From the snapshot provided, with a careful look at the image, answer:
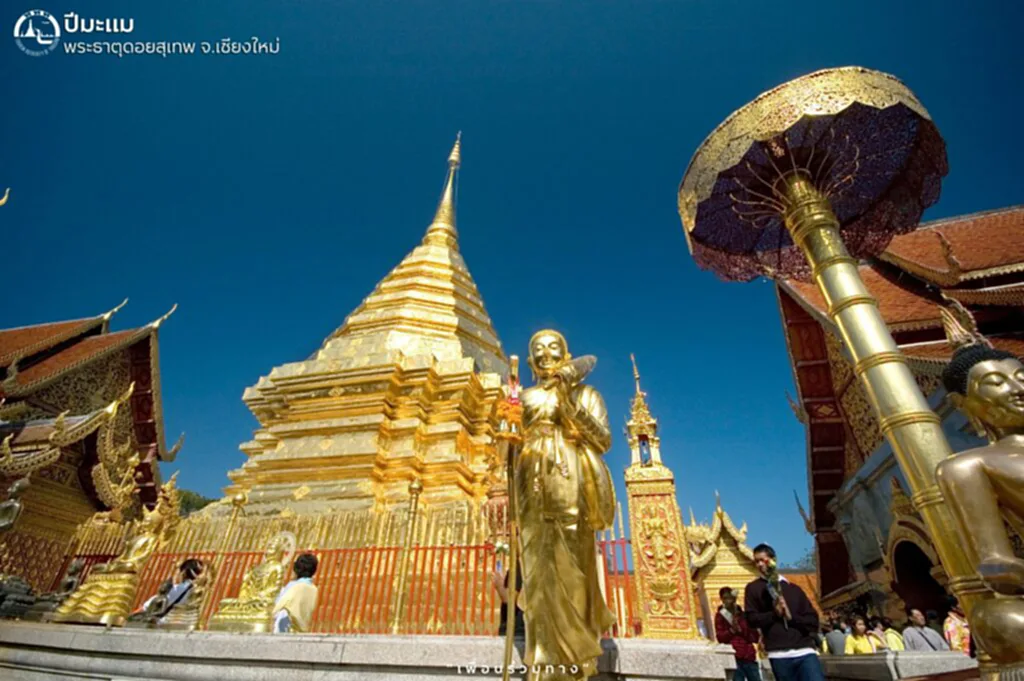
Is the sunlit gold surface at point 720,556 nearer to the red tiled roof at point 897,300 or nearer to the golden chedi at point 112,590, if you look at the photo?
the red tiled roof at point 897,300

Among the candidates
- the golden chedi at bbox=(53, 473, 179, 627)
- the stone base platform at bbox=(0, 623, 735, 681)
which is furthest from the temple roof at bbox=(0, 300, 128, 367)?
the stone base platform at bbox=(0, 623, 735, 681)

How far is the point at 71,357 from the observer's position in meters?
11.9

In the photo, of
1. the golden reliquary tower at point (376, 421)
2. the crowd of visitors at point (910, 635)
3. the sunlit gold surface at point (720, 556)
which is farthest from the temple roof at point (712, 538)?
the golden reliquary tower at point (376, 421)

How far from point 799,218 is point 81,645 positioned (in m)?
6.49

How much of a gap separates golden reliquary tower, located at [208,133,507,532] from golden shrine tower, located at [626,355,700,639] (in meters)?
3.06

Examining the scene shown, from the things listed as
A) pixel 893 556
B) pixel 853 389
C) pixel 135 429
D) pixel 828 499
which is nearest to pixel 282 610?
pixel 893 556

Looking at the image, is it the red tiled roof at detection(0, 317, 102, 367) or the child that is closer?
the child

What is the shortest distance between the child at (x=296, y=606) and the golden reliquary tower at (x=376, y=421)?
2.14 meters

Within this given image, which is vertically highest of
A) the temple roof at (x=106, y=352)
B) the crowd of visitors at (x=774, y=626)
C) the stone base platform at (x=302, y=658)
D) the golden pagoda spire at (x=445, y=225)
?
the golden pagoda spire at (x=445, y=225)

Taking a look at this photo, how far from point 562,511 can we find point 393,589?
3.50m

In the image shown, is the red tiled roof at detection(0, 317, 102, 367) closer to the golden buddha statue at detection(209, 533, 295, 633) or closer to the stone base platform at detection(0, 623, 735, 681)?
the stone base platform at detection(0, 623, 735, 681)

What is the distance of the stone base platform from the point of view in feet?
9.39

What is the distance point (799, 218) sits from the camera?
419cm

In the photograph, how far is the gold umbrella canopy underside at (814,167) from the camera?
4.07 meters
